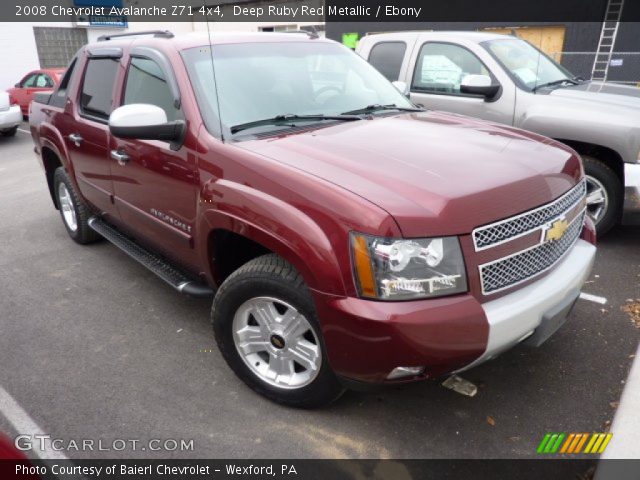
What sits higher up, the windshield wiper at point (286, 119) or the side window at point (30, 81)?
the windshield wiper at point (286, 119)

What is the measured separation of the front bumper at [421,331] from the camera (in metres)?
2.13

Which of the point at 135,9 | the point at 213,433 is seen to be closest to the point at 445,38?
the point at 213,433

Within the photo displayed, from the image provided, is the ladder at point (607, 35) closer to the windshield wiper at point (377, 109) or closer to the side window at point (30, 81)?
the windshield wiper at point (377, 109)

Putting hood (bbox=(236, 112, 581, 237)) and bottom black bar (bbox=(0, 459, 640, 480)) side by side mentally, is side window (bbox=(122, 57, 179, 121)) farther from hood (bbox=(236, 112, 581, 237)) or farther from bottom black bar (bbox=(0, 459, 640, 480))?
bottom black bar (bbox=(0, 459, 640, 480))

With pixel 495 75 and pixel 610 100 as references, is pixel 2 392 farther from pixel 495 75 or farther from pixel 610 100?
pixel 610 100

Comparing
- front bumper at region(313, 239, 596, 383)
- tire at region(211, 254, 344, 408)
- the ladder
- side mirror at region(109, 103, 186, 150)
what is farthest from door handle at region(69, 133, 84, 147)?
the ladder

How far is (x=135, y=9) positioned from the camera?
75.4 feet

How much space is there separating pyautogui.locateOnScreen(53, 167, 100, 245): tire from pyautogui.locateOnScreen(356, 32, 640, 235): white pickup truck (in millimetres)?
3185

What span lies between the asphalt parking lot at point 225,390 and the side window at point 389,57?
10.7 ft

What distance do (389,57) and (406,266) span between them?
460 cm

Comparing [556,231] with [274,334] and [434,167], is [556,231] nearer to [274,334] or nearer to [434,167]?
[434,167]

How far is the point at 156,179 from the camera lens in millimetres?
3299

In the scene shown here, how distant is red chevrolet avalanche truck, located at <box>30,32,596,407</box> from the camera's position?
2.17m

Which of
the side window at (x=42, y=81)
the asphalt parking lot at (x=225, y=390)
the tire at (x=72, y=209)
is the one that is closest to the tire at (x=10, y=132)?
the side window at (x=42, y=81)
